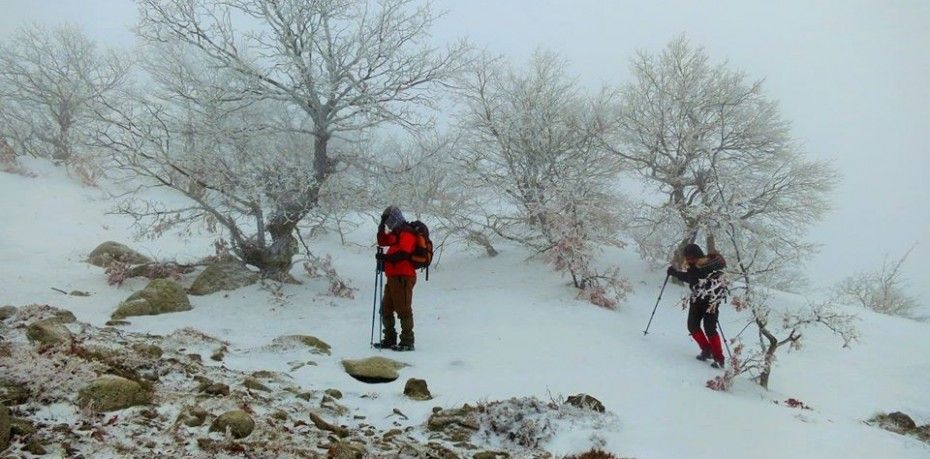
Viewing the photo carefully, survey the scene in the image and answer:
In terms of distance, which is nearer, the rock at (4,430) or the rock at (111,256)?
the rock at (4,430)

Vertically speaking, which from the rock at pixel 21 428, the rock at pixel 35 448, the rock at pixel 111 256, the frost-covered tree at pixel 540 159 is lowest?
the rock at pixel 35 448

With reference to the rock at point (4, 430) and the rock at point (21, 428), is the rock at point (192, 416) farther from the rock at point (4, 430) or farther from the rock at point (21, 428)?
the rock at point (4, 430)

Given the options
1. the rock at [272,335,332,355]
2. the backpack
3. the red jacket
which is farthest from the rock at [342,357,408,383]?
the backpack

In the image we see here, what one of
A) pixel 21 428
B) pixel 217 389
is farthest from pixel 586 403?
pixel 21 428

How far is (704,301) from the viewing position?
29.5ft

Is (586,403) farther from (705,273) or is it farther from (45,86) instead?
(45,86)

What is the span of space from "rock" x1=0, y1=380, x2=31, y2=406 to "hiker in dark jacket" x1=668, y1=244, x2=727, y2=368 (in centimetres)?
820

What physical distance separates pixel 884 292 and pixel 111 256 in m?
38.8

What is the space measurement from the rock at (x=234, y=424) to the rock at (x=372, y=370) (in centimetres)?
249

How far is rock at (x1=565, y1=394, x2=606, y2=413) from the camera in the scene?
222 inches

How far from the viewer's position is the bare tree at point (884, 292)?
103ft

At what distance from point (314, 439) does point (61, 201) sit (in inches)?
822

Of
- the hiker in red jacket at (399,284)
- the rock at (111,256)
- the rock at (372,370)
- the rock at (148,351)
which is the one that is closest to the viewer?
the rock at (148,351)

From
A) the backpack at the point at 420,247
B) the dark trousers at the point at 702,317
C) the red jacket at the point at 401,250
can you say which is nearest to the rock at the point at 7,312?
the red jacket at the point at 401,250
